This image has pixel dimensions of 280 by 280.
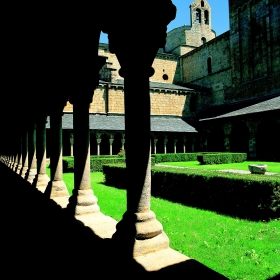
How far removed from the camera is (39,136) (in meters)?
7.70

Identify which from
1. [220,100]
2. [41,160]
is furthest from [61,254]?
[220,100]

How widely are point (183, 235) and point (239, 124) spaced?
19.6 meters

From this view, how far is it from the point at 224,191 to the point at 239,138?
18.2 metres

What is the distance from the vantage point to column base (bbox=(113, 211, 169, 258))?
103 inches

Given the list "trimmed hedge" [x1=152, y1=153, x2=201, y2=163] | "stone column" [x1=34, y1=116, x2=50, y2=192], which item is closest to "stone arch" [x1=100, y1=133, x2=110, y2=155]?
"trimmed hedge" [x1=152, y1=153, x2=201, y2=163]

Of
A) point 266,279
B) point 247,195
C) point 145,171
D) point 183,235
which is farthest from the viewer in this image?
point 247,195

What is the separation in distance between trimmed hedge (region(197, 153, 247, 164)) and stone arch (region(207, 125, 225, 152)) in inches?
215

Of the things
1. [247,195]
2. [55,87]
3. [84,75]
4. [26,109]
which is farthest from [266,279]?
[26,109]

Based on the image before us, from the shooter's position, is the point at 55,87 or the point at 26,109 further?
the point at 26,109

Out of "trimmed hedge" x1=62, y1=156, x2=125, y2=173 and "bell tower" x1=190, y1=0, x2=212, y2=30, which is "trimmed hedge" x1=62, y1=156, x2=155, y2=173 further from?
"bell tower" x1=190, y1=0, x2=212, y2=30

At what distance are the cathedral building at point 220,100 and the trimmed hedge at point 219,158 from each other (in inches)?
113

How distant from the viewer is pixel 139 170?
2789mm

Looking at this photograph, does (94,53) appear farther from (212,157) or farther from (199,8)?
(199,8)

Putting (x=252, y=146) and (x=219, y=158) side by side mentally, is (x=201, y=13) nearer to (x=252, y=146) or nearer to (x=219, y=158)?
(x=252, y=146)
